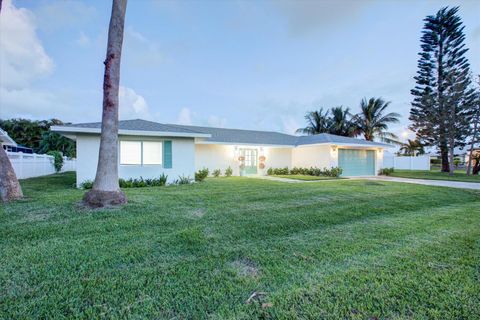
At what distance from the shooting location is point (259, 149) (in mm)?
17297

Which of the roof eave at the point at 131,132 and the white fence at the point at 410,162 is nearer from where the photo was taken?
the roof eave at the point at 131,132

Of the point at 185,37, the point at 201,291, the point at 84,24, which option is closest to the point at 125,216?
the point at 201,291

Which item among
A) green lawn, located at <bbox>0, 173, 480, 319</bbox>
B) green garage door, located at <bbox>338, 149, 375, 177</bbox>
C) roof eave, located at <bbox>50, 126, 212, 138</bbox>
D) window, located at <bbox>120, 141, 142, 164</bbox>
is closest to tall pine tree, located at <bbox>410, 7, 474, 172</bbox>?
green garage door, located at <bbox>338, 149, 375, 177</bbox>

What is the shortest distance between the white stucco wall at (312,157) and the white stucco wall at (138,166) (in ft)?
32.1

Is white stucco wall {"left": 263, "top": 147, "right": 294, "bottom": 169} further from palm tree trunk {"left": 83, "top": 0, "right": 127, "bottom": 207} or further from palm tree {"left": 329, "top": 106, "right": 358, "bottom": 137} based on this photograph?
palm tree trunk {"left": 83, "top": 0, "right": 127, "bottom": 207}

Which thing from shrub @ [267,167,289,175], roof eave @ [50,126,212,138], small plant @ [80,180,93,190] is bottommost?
small plant @ [80,180,93,190]

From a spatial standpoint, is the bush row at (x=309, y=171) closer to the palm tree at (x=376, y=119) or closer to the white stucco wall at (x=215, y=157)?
the white stucco wall at (x=215, y=157)

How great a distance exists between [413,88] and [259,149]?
56.7 ft

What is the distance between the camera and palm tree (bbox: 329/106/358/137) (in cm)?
2709

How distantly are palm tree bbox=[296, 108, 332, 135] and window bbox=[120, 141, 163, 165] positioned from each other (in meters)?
22.6

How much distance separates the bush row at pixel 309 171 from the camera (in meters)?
15.8

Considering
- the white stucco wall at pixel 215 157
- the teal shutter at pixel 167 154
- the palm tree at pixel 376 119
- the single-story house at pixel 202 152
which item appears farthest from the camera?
the palm tree at pixel 376 119

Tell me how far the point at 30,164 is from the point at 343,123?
2886cm

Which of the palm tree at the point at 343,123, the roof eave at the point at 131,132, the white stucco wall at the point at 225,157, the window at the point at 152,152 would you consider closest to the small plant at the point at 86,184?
the roof eave at the point at 131,132
